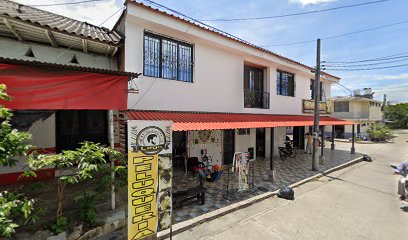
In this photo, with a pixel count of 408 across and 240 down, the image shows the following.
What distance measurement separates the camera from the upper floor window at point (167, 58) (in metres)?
7.32

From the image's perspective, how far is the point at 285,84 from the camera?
43.6 ft

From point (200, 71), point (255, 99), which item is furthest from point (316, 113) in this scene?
point (200, 71)

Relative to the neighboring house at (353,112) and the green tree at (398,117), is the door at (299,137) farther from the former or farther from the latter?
the green tree at (398,117)

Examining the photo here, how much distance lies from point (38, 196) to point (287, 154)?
510 inches

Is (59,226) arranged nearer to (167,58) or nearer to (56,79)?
(56,79)

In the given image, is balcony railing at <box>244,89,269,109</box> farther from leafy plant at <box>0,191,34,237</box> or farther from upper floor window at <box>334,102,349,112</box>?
upper floor window at <box>334,102,349,112</box>

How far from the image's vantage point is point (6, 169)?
6.37m

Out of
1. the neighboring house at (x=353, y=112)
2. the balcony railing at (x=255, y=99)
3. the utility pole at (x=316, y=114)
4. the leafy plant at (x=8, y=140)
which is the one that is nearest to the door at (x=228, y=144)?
the balcony railing at (x=255, y=99)

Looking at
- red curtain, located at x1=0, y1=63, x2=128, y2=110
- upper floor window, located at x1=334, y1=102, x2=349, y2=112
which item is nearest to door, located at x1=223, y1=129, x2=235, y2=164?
red curtain, located at x1=0, y1=63, x2=128, y2=110

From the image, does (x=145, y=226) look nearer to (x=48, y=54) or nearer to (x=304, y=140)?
(x=48, y=54)

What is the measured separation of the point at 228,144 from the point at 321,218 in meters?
6.18

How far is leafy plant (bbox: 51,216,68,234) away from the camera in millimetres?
3970

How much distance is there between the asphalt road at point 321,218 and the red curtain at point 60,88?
379cm

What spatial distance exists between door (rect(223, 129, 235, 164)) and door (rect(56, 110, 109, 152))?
6132 millimetres
